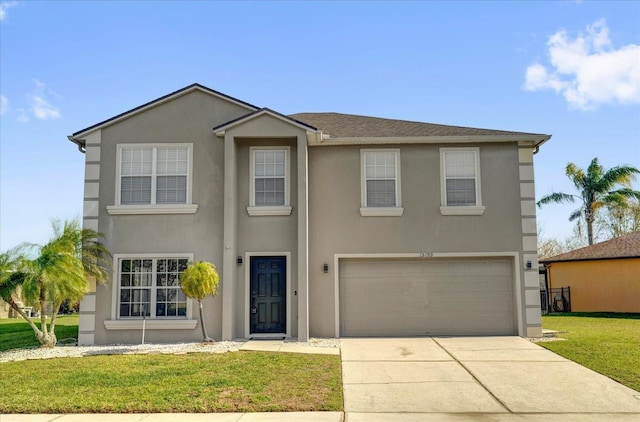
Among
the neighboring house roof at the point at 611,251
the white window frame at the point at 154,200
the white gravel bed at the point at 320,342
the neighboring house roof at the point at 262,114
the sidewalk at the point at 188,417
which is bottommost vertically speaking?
the sidewalk at the point at 188,417

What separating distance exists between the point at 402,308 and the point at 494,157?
4821mm

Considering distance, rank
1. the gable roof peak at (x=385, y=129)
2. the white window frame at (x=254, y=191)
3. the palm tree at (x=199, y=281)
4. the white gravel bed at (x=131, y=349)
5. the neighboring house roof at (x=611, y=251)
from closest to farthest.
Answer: the white gravel bed at (x=131, y=349)
the palm tree at (x=199, y=281)
the white window frame at (x=254, y=191)
the gable roof peak at (x=385, y=129)
the neighboring house roof at (x=611, y=251)

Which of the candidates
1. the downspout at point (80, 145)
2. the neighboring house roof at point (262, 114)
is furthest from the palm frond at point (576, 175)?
the downspout at point (80, 145)

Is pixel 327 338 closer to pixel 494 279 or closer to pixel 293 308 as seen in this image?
pixel 293 308

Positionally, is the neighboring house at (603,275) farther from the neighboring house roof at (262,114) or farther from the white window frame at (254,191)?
the neighboring house roof at (262,114)

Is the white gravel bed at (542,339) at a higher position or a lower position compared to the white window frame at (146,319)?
lower

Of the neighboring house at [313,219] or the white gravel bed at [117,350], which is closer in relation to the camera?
the white gravel bed at [117,350]

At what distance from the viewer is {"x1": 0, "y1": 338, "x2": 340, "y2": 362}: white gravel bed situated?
11.8 metres

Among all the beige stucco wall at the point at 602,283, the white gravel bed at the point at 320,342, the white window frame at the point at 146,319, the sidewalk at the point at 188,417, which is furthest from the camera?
the beige stucco wall at the point at 602,283

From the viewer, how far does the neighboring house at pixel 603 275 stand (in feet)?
72.2

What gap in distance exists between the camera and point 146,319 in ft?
44.6

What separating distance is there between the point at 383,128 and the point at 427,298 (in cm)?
494

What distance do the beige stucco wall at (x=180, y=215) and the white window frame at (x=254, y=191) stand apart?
2.55 feet

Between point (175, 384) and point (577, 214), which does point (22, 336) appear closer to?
point (175, 384)
